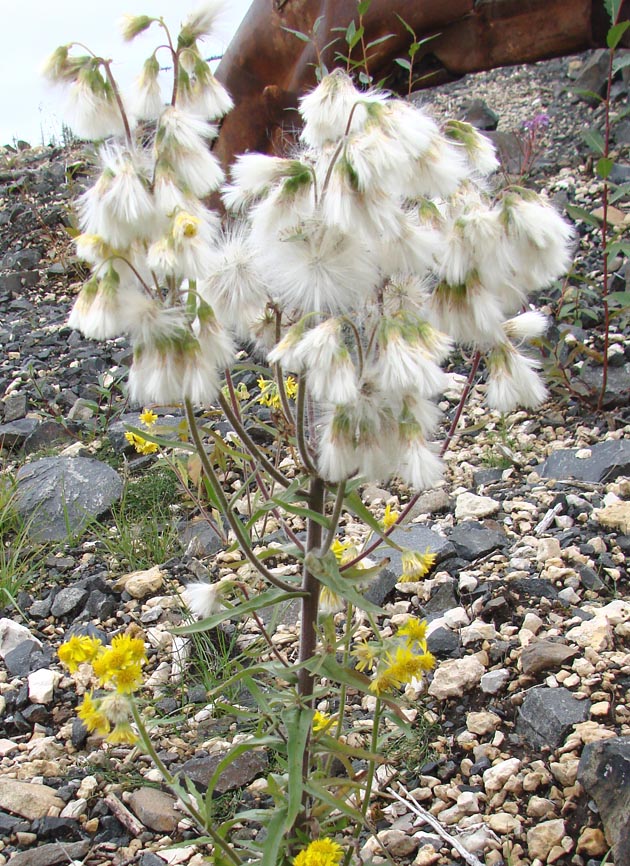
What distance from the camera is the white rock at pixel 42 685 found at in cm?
238

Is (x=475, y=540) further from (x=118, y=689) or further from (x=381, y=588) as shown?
(x=118, y=689)

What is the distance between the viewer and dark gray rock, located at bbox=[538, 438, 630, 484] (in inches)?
116

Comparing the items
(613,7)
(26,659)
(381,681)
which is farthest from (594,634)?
(613,7)

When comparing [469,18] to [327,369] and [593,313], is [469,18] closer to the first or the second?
[593,313]

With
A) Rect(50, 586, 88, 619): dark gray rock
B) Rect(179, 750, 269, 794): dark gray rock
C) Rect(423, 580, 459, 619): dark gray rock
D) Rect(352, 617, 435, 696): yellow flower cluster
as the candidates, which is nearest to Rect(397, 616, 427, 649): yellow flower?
Rect(352, 617, 435, 696): yellow flower cluster

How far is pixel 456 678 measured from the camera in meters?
2.17

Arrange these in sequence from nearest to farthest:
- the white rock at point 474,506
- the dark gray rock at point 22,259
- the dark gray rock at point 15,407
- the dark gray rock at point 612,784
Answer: the dark gray rock at point 612,784 < the white rock at point 474,506 < the dark gray rock at point 15,407 < the dark gray rock at point 22,259

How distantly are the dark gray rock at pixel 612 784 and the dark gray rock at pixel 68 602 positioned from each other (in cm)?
166

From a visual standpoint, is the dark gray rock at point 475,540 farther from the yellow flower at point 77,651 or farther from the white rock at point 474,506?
the yellow flower at point 77,651

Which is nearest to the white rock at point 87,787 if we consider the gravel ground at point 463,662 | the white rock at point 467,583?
the gravel ground at point 463,662

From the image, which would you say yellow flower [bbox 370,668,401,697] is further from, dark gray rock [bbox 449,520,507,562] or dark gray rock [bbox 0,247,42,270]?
dark gray rock [bbox 0,247,42,270]

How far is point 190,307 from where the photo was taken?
A: 1349 mm

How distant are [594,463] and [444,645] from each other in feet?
3.52

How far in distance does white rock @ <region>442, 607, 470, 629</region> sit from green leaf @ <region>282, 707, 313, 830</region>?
0.91 meters
